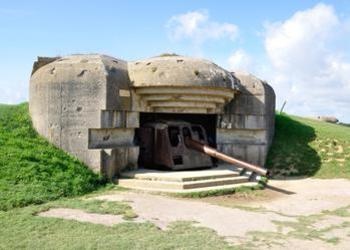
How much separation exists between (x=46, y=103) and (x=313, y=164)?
7.19 meters

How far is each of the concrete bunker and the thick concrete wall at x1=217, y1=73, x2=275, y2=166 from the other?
494 millimetres

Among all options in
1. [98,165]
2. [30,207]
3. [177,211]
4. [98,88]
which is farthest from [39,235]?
[98,88]

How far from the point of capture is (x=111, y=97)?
34.2ft

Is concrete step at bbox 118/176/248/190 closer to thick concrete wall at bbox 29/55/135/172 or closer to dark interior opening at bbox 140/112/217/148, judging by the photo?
thick concrete wall at bbox 29/55/135/172

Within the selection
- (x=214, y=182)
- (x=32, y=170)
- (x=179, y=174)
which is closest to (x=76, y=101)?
(x=32, y=170)

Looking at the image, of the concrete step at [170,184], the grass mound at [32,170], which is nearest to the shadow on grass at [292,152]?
the concrete step at [170,184]

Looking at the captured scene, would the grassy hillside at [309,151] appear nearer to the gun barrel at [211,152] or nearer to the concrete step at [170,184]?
the gun barrel at [211,152]

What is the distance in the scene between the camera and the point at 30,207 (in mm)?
7355

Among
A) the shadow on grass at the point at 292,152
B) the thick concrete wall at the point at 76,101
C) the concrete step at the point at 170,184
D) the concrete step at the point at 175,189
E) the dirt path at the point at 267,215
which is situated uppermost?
the thick concrete wall at the point at 76,101

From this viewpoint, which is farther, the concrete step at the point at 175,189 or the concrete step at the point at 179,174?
the concrete step at the point at 179,174

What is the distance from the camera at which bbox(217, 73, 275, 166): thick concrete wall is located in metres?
12.7

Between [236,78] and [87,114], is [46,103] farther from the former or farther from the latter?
[236,78]

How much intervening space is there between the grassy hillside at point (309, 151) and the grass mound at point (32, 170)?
559cm

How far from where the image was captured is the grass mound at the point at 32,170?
313 inches
